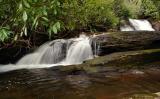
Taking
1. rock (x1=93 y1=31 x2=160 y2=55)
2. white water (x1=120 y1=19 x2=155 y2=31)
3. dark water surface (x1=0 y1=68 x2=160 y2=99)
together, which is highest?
white water (x1=120 y1=19 x2=155 y2=31)

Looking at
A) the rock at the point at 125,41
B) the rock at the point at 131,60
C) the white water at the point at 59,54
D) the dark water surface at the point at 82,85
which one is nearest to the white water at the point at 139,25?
the rock at the point at 125,41

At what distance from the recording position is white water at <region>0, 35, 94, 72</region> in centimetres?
1314

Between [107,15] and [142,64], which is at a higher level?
[107,15]

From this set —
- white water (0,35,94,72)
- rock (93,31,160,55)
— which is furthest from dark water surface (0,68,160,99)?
rock (93,31,160,55)

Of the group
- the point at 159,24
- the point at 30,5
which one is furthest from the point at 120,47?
the point at 30,5

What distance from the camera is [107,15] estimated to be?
1688 centimetres

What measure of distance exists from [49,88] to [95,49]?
504 centimetres

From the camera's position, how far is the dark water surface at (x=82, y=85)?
305 inches

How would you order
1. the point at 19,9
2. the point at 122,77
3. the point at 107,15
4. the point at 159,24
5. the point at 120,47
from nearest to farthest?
the point at 19,9 → the point at 122,77 → the point at 120,47 → the point at 107,15 → the point at 159,24

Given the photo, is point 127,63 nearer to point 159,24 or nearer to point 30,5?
point 30,5

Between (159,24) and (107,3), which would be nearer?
(107,3)

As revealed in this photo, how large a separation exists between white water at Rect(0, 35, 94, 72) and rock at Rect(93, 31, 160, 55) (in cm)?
62

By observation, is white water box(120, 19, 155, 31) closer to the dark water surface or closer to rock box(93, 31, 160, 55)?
rock box(93, 31, 160, 55)

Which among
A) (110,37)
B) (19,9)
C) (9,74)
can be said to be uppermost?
(19,9)
